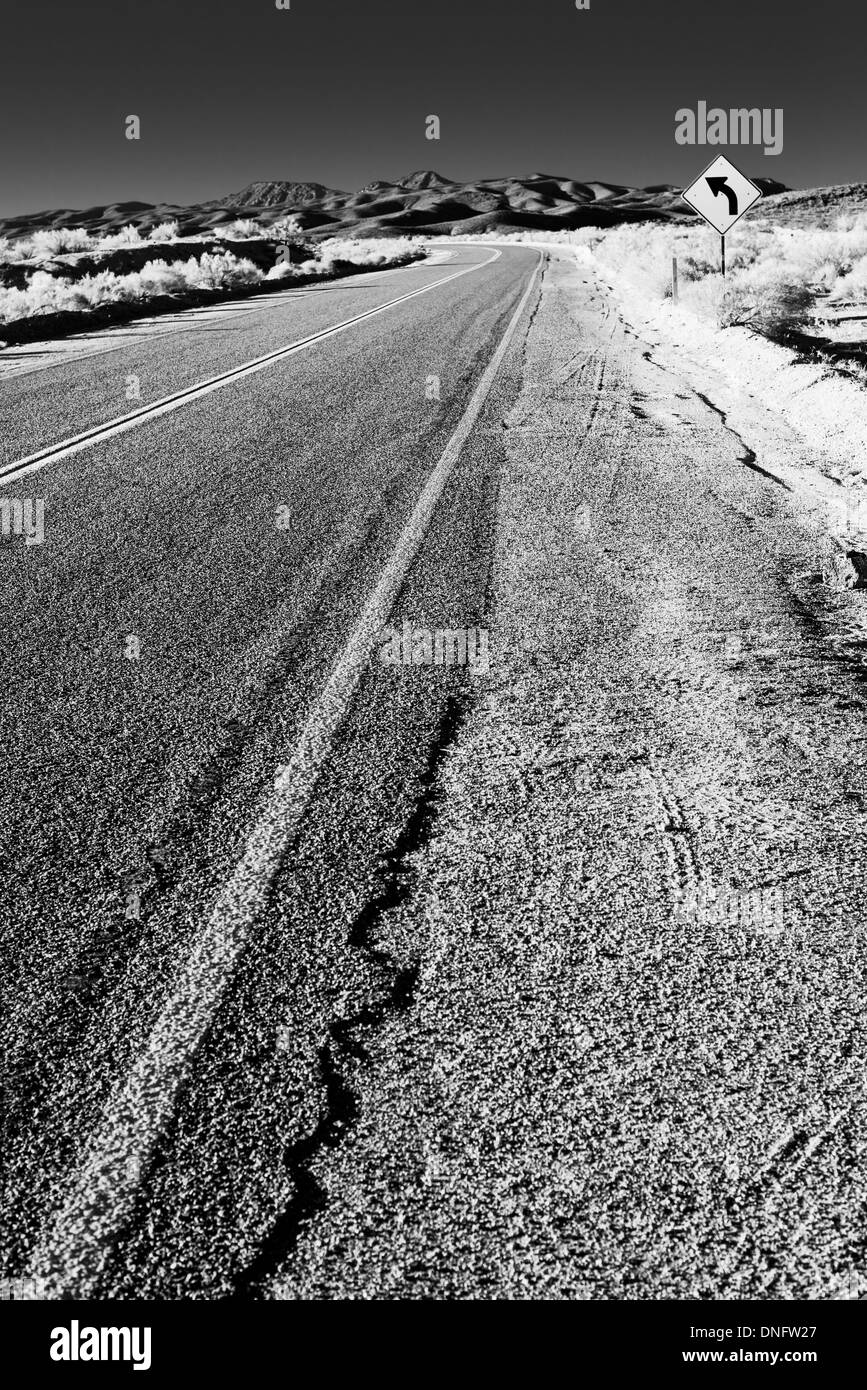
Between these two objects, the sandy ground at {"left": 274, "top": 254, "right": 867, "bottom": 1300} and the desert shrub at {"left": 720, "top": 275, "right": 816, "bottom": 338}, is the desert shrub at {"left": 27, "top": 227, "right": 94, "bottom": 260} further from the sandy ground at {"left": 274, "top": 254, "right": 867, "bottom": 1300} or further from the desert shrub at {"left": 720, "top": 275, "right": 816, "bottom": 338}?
the sandy ground at {"left": 274, "top": 254, "right": 867, "bottom": 1300}

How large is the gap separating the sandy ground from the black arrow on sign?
1471 cm

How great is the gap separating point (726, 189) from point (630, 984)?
58.5ft

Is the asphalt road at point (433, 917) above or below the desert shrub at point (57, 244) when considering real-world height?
below

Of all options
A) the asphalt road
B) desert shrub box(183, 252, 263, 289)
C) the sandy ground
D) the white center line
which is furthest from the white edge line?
desert shrub box(183, 252, 263, 289)

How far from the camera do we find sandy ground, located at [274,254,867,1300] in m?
1.83

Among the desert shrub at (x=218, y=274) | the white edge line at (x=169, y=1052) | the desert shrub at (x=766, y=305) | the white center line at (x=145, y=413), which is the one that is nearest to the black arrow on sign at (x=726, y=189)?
the desert shrub at (x=766, y=305)

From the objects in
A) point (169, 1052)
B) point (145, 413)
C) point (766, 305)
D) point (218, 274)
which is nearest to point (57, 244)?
point (218, 274)

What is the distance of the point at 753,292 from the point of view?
16.5 m

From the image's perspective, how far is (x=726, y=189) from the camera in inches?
671

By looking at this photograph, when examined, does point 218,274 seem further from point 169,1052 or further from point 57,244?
point 169,1052

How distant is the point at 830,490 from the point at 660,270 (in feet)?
58.1

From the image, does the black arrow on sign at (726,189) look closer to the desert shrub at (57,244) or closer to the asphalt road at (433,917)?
the asphalt road at (433,917)

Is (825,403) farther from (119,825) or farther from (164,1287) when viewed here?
(164,1287)

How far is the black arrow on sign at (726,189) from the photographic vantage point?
668 inches
